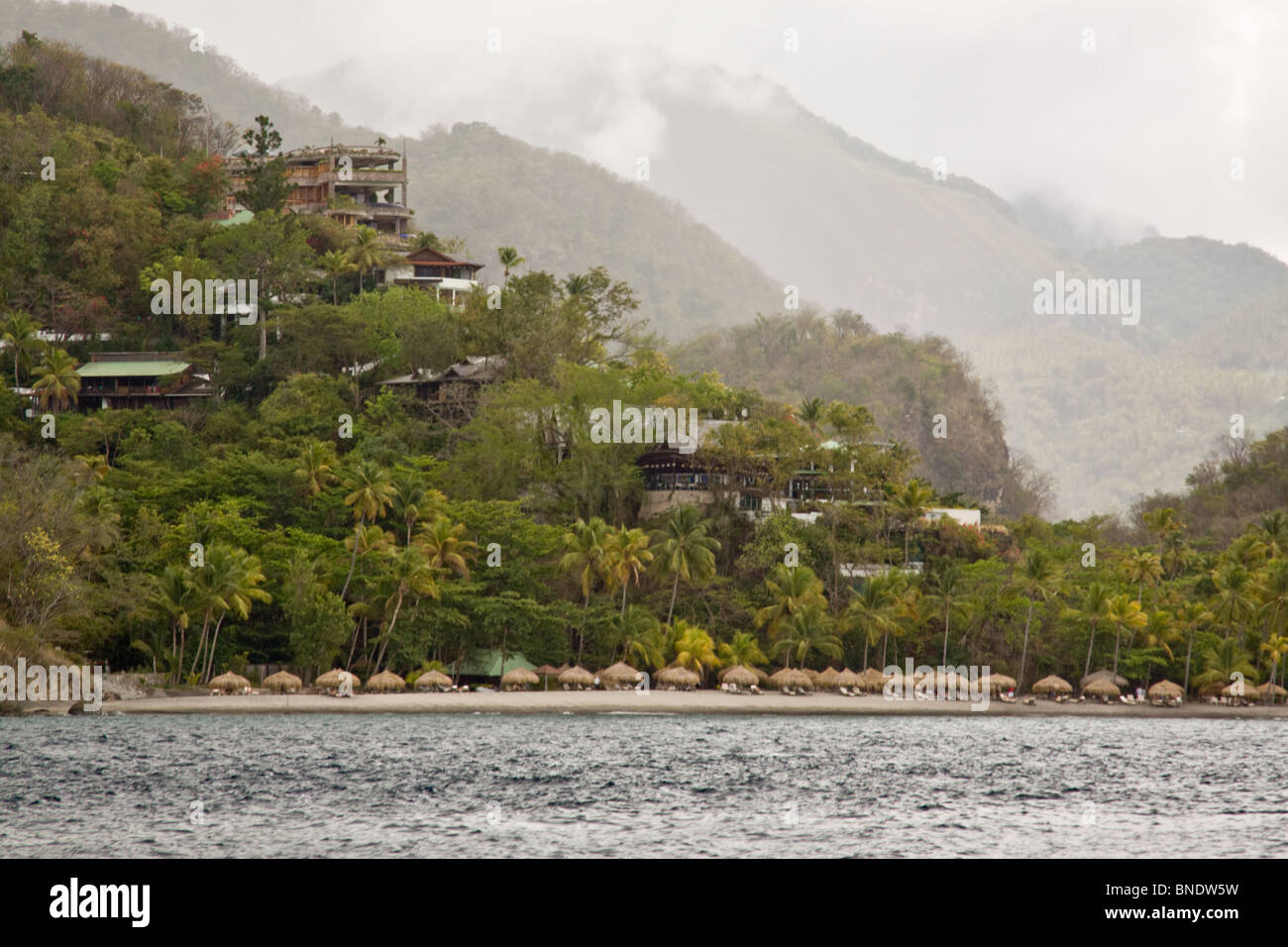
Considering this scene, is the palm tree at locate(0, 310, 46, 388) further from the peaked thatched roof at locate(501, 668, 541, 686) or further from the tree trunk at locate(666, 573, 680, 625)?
the tree trunk at locate(666, 573, 680, 625)

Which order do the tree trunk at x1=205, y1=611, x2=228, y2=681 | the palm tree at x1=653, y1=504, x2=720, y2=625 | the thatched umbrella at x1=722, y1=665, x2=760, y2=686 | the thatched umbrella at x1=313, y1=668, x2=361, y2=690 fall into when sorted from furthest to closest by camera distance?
the palm tree at x1=653, y1=504, x2=720, y2=625 < the thatched umbrella at x1=722, y1=665, x2=760, y2=686 < the tree trunk at x1=205, y1=611, x2=228, y2=681 < the thatched umbrella at x1=313, y1=668, x2=361, y2=690

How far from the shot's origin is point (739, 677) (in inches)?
3056

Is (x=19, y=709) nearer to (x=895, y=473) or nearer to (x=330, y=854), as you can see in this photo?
(x=330, y=854)

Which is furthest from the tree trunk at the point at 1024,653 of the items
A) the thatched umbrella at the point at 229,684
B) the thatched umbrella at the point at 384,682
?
the thatched umbrella at the point at 229,684

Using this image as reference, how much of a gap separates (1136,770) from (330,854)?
34.8 metres

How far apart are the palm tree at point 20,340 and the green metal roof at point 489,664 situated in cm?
4033

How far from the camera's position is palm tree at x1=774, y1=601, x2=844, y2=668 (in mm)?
80312

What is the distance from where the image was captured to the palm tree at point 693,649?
257 ft

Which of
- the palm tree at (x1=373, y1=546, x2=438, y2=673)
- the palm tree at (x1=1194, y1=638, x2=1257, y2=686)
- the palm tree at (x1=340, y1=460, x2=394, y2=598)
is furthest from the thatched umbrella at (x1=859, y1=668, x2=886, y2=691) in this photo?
the palm tree at (x1=340, y1=460, x2=394, y2=598)

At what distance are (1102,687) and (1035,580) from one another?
7.05 metres

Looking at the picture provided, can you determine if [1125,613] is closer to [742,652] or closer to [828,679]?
[828,679]

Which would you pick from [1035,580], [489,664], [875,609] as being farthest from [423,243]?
[1035,580]

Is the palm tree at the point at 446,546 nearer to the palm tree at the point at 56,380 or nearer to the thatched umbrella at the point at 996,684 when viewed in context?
the thatched umbrella at the point at 996,684

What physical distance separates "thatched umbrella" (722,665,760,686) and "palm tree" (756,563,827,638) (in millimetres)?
4520
